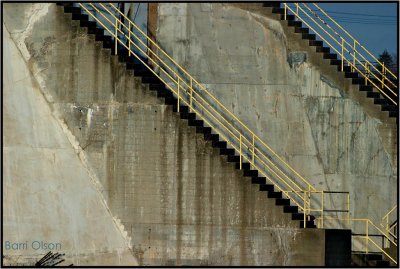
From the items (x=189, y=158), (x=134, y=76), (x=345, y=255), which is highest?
(x=134, y=76)

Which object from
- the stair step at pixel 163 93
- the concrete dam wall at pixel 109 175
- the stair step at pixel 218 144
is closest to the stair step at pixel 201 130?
the concrete dam wall at pixel 109 175

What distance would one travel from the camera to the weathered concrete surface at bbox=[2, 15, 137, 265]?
102 feet

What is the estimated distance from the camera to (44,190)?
31562 mm

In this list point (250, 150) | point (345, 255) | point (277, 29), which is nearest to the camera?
point (345, 255)

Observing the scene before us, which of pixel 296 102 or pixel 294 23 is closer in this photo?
pixel 296 102

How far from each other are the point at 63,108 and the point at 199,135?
11.5 ft

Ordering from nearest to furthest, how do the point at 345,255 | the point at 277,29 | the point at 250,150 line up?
1. the point at 345,255
2. the point at 250,150
3. the point at 277,29

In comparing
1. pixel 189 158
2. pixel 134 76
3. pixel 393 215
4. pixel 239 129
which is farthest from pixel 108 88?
pixel 393 215

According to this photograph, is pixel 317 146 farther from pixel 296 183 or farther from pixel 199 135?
pixel 199 135

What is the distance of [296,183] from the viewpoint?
115ft

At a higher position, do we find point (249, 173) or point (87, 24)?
point (87, 24)

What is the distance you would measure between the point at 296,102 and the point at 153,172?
6.15 m

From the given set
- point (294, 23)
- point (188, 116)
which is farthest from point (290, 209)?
point (294, 23)

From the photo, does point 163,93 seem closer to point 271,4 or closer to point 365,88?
point 271,4
